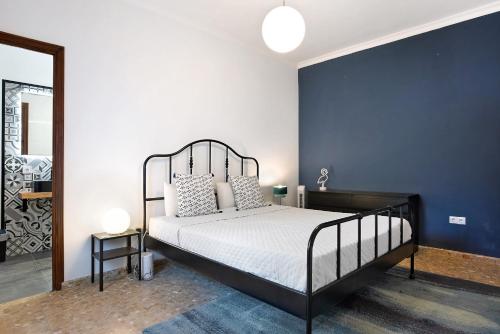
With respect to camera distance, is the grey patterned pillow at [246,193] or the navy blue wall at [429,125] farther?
the grey patterned pillow at [246,193]

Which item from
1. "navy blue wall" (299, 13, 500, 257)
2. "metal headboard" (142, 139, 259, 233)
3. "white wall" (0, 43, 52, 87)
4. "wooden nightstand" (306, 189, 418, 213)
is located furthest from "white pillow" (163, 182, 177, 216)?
"navy blue wall" (299, 13, 500, 257)

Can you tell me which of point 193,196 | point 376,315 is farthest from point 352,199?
point 193,196

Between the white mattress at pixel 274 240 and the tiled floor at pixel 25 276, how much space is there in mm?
1069

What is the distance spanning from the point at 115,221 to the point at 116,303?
700 millimetres

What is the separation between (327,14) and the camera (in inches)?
134

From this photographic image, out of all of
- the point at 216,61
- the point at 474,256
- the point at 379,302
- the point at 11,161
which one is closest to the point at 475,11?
the point at 474,256

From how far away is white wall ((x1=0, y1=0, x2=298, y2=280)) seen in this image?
2674mm

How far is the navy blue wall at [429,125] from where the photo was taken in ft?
11.0

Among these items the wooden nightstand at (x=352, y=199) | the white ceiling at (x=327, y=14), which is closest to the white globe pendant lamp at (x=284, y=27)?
the white ceiling at (x=327, y=14)

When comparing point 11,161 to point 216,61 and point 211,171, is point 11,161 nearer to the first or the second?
point 211,171

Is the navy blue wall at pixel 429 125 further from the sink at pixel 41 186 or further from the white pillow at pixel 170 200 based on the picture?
the sink at pixel 41 186

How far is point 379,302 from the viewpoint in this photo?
230 cm

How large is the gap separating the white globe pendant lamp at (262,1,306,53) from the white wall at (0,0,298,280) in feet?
4.75

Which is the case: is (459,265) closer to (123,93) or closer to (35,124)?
(123,93)
